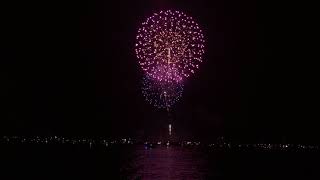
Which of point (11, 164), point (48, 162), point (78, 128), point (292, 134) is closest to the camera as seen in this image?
point (11, 164)

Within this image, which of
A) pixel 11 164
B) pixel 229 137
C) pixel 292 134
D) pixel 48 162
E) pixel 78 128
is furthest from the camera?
pixel 78 128

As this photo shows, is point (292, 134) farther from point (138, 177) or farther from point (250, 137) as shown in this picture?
point (138, 177)

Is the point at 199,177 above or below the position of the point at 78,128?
below

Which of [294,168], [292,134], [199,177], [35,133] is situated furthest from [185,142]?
[199,177]

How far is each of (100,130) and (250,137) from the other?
24.9 metres

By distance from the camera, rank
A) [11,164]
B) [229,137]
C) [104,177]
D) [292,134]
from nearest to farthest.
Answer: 1. [104,177]
2. [11,164]
3. [292,134]
4. [229,137]

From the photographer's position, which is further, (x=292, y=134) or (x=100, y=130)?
(x=100, y=130)

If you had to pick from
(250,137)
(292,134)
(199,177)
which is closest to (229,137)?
(250,137)

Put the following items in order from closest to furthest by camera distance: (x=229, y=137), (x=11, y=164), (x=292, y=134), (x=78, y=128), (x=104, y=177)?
1. (x=104, y=177)
2. (x=11, y=164)
3. (x=292, y=134)
4. (x=229, y=137)
5. (x=78, y=128)

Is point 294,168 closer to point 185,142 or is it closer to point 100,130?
point 185,142

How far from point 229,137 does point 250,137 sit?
128 inches

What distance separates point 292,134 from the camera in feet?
331

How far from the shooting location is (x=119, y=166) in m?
39.3

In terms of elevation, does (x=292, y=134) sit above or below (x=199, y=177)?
above
